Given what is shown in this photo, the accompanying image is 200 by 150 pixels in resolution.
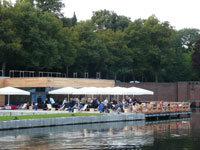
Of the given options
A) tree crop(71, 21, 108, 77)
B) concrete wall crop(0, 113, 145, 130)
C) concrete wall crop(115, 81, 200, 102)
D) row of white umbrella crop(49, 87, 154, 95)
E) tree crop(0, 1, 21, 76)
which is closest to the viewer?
concrete wall crop(0, 113, 145, 130)

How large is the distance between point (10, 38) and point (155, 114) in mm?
25237

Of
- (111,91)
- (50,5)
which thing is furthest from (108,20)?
(111,91)

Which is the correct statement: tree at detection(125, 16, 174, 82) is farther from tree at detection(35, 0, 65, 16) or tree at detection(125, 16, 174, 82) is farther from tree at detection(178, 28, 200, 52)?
tree at detection(178, 28, 200, 52)

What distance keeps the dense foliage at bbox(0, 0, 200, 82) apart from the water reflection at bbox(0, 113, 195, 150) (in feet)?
94.2

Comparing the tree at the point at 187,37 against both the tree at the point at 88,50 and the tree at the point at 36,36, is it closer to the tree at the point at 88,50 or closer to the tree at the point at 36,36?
the tree at the point at 88,50

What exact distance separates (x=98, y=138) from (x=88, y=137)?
2.48 feet

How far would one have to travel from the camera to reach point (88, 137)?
26016 millimetres

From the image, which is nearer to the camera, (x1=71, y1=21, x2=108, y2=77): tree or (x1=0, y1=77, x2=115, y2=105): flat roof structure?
(x1=0, y1=77, x2=115, y2=105): flat roof structure

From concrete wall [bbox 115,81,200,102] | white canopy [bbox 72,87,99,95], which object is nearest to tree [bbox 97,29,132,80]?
concrete wall [bbox 115,81,200,102]

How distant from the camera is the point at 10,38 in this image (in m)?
57.1

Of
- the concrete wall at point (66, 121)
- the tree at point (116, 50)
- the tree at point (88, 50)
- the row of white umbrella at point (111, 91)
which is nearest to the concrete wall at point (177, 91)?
the tree at point (116, 50)

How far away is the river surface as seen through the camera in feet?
73.2

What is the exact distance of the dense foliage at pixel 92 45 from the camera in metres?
58.9

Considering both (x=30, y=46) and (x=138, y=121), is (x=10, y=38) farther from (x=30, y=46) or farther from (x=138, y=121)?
(x=138, y=121)
